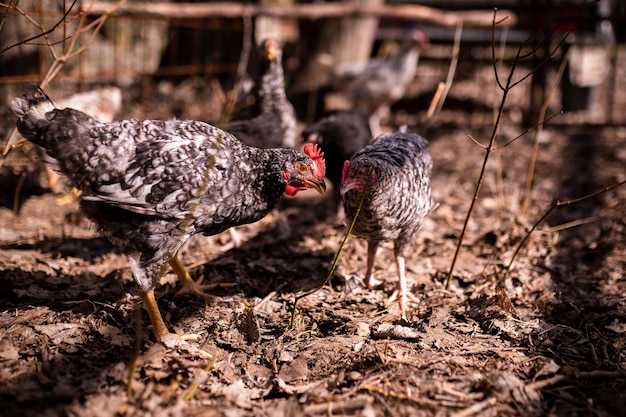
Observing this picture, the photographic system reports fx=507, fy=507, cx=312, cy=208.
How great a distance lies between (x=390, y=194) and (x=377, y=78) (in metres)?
4.87

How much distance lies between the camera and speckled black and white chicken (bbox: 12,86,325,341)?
2.94 m

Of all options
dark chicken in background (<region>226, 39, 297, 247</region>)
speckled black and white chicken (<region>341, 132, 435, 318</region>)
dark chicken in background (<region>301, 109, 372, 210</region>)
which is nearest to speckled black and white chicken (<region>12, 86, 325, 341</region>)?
speckled black and white chicken (<region>341, 132, 435, 318</region>)

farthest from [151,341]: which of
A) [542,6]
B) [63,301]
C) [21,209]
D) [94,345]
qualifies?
[542,6]

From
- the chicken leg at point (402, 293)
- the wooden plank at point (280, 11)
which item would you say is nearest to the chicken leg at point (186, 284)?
the chicken leg at point (402, 293)

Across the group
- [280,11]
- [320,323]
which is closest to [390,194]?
[320,323]

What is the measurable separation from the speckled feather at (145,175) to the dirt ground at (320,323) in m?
0.52

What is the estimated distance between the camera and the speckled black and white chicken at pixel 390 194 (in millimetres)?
3227

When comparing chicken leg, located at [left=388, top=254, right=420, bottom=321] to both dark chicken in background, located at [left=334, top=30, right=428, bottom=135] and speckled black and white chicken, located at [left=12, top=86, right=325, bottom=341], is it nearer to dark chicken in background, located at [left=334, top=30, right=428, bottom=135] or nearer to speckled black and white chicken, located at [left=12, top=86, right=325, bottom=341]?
speckled black and white chicken, located at [left=12, top=86, right=325, bottom=341]

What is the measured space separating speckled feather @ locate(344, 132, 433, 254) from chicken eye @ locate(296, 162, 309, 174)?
0.28m

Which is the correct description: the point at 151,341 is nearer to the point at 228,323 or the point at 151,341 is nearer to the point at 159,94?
the point at 228,323

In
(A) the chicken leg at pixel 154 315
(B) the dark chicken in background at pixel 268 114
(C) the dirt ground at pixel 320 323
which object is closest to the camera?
(C) the dirt ground at pixel 320 323

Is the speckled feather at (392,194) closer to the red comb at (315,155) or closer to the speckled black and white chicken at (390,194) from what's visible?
the speckled black and white chicken at (390,194)

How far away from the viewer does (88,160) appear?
296cm

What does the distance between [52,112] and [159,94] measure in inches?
255
